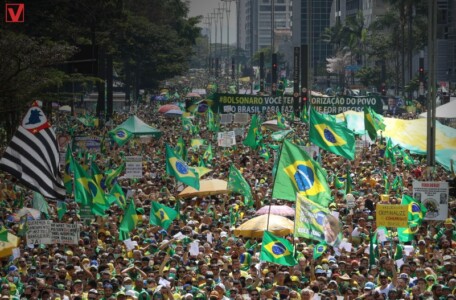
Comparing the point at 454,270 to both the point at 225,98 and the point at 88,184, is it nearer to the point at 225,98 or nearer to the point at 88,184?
the point at 88,184

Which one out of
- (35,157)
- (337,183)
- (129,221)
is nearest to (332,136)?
(337,183)

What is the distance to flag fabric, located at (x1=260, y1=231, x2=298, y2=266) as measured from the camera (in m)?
16.6

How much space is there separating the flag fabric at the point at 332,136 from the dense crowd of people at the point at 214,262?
1.01 meters

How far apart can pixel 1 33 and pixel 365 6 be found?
118 metres

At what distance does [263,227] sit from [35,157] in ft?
13.9

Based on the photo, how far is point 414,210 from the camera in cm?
2139

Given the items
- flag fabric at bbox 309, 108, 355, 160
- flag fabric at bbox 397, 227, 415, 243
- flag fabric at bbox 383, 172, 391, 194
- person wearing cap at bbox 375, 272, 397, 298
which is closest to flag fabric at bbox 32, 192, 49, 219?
flag fabric at bbox 309, 108, 355, 160

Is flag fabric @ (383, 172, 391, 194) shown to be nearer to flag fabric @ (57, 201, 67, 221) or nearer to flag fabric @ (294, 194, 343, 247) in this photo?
flag fabric @ (57, 201, 67, 221)

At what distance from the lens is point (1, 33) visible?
3206 cm

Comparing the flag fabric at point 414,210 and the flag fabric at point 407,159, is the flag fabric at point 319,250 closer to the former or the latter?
the flag fabric at point 414,210

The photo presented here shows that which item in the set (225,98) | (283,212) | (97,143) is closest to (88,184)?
(283,212)

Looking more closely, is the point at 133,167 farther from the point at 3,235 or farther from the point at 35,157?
the point at 35,157

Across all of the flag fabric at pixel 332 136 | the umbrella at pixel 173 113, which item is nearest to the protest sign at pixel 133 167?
the flag fabric at pixel 332 136

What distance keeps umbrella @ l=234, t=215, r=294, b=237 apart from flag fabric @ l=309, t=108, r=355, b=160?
4597 millimetres
